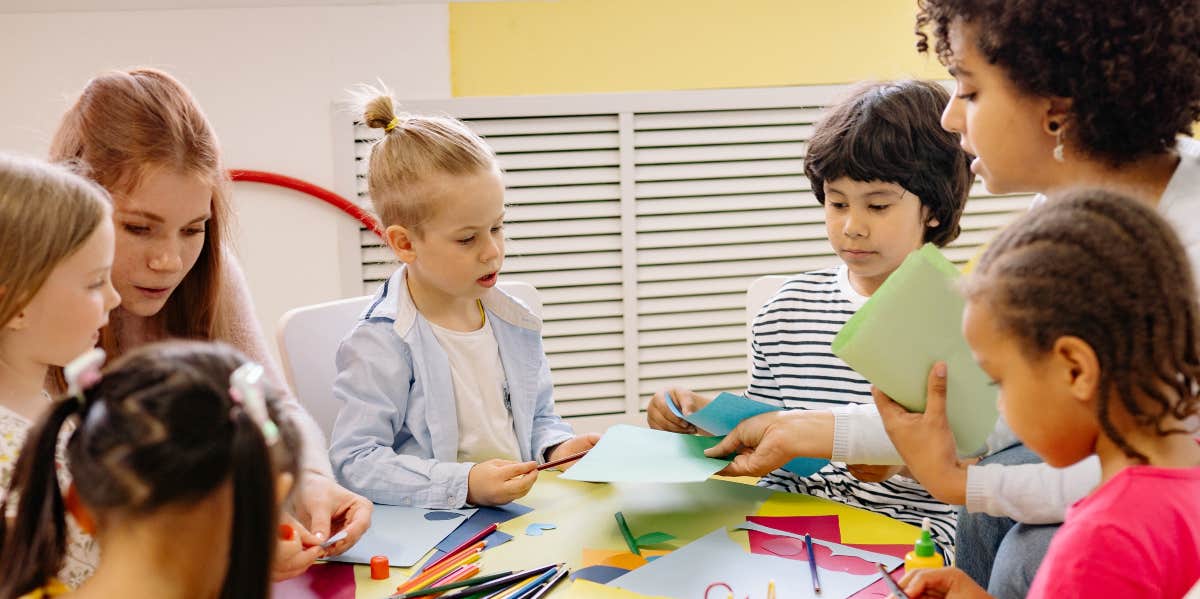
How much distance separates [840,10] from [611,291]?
0.99 metres

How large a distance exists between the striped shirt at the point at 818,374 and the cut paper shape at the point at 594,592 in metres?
0.58

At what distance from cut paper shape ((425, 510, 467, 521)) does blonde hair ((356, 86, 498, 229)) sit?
0.49 meters

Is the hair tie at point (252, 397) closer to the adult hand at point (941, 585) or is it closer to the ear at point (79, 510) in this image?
the ear at point (79, 510)

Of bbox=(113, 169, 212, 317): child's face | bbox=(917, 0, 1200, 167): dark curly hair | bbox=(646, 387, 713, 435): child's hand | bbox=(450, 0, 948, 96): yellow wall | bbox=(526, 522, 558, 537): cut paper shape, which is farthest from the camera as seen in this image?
bbox=(450, 0, 948, 96): yellow wall

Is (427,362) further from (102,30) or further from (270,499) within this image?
(102,30)

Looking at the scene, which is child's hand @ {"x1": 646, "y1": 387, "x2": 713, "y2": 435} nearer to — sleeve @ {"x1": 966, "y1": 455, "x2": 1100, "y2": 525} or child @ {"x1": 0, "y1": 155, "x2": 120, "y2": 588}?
sleeve @ {"x1": 966, "y1": 455, "x2": 1100, "y2": 525}

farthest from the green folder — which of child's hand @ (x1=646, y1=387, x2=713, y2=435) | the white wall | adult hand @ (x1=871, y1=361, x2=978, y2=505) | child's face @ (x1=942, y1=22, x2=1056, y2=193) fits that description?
the white wall

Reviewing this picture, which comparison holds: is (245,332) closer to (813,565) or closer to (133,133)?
(133,133)

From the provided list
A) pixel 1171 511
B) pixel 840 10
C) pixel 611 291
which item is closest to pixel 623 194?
pixel 611 291

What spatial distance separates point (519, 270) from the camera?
9.11 ft

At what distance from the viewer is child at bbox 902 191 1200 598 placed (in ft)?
2.63

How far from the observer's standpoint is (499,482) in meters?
1.30

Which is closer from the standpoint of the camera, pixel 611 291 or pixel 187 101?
pixel 187 101

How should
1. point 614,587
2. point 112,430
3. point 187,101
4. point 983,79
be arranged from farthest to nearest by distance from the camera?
point 187,101, point 983,79, point 614,587, point 112,430
